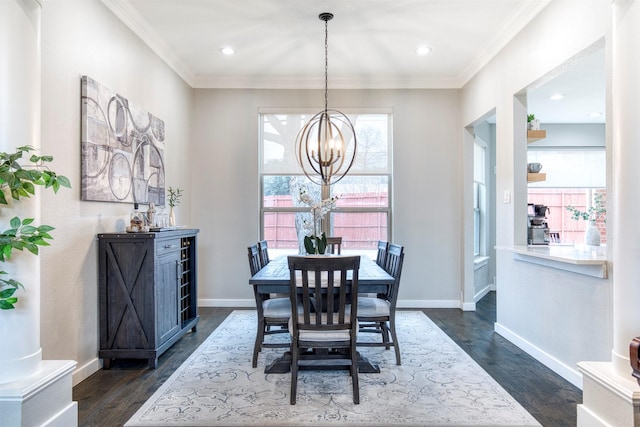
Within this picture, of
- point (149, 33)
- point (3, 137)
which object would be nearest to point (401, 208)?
point (149, 33)

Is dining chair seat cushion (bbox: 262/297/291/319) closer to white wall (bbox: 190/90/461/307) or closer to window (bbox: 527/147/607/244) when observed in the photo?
white wall (bbox: 190/90/461/307)

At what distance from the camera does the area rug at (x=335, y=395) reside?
2137mm

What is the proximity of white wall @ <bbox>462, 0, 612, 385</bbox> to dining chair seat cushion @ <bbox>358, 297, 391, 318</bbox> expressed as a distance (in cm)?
129

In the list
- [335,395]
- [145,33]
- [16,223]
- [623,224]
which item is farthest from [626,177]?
[145,33]

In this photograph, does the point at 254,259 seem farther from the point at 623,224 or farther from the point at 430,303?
the point at 430,303

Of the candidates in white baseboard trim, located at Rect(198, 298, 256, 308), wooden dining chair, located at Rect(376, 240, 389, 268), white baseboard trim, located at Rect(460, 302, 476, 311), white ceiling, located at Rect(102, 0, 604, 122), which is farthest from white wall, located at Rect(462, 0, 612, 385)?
white baseboard trim, located at Rect(198, 298, 256, 308)

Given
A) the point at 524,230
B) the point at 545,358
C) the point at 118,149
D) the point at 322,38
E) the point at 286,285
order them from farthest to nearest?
the point at 322,38 → the point at 524,230 → the point at 118,149 → the point at 545,358 → the point at 286,285

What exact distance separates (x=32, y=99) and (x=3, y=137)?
0.79ft

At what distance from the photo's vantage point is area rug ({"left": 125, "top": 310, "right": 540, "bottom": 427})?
2.14 metres

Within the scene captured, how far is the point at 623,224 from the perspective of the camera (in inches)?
73.3

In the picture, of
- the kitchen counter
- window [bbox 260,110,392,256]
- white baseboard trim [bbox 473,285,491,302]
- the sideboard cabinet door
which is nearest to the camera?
the kitchen counter

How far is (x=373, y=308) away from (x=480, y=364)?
3.32 ft

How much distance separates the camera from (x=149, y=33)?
358 centimetres

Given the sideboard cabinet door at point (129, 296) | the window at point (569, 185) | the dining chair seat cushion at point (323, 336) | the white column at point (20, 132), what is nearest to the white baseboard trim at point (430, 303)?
the dining chair seat cushion at point (323, 336)
